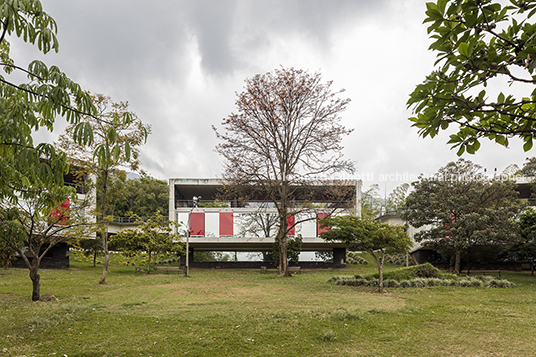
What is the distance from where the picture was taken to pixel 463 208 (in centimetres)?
2778

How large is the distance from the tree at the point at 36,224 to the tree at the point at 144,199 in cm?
3570

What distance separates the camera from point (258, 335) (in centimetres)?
760

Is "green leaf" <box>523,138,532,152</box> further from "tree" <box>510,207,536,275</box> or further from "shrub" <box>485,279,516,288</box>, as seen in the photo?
"tree" <box>510,207,536,275</box>

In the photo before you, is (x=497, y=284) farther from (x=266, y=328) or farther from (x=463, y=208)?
(x=266, y=328)

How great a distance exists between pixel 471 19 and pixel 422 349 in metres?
6.18

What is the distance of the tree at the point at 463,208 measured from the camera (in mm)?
26375

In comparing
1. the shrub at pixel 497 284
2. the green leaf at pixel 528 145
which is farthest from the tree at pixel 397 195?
the green leaf at pixel 528 145

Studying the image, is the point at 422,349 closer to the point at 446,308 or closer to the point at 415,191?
the point at 446,308

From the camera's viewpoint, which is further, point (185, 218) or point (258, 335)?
point (185, 218)

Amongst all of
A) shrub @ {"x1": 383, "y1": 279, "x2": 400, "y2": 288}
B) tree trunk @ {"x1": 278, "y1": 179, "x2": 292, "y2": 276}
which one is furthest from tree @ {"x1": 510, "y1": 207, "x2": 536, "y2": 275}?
tree trunk @ {"x1": 278, "y1": 179, "x2": 292, "y2": 276}

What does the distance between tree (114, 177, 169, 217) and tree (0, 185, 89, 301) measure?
3570 centimetres

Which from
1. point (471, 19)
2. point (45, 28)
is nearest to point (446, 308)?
point (471, 19)

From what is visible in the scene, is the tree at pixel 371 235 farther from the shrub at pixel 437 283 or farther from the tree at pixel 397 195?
the tree at pixel 397 195

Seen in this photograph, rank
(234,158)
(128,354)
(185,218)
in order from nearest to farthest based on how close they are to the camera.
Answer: (128,354), (234,158), (185,218)
